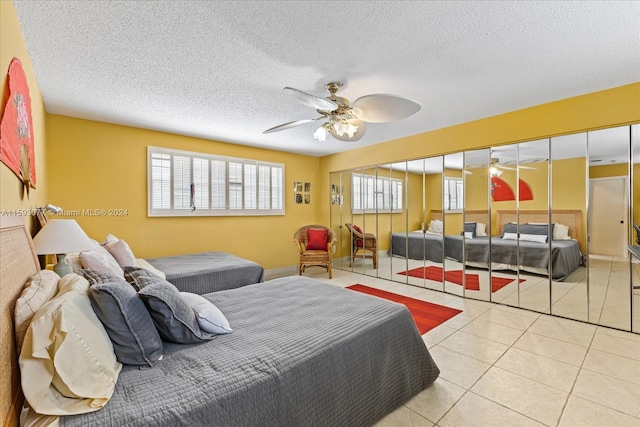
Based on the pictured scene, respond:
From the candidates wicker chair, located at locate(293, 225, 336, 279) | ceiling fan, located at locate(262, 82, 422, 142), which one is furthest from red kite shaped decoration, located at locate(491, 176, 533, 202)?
wicker chair, located at locate(293, 225, 336, 279)

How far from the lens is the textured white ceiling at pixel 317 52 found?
1.77m

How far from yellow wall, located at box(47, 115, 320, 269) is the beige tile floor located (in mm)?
3593

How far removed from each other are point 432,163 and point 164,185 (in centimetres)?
416

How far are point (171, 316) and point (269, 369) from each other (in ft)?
1.97

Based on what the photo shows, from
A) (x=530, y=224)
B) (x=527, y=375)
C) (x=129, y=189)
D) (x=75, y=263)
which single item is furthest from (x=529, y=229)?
(x=129, y=189)

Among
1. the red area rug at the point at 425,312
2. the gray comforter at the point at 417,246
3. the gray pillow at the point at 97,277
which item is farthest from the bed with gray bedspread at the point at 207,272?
the gray comforter at the point at 417,246

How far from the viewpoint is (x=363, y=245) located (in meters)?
5.59

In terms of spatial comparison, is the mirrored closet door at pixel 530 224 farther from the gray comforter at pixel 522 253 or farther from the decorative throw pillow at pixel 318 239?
the decorative throw pillow at pixel 318 239

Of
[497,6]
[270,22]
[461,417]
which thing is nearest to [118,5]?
[270,22]

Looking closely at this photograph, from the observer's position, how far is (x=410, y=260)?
15.7ft

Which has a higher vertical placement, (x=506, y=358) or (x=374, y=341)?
(x=374, y=341)

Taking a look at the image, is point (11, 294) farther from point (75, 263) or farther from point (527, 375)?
point (527, 375)

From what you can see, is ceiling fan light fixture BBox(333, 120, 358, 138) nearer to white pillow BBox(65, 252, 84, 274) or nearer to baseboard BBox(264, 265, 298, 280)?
white pillow BBox(65, 252, 84, 274)

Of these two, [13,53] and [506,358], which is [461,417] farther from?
[13,53]
